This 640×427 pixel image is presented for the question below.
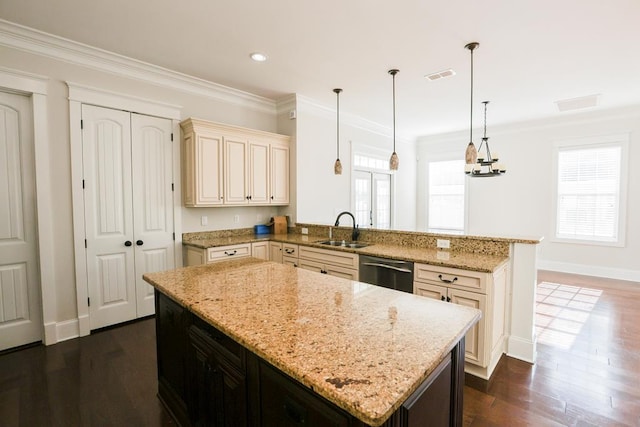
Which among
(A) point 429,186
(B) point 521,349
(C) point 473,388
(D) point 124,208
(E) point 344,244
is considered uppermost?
(A) point 429,186

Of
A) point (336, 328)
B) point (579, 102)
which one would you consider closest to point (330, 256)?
point (336, 328)

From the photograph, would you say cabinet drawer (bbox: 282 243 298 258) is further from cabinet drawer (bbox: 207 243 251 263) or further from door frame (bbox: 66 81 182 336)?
door frame (bbox: 66 81 182 336)

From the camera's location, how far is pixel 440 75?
12.0ft

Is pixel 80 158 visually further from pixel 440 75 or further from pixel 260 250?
pixel 440 75

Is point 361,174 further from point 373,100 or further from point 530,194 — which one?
point 530,194

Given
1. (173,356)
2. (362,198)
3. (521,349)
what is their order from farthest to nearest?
(362,198) < (521,349) < (173,356)

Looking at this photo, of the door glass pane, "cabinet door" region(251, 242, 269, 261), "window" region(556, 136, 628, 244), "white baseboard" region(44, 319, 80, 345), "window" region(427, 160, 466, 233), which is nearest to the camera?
"white baseboard" region(44, 319, 80, 345)

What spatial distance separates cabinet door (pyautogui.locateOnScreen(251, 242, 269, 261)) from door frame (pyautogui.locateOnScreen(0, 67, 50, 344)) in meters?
1.97

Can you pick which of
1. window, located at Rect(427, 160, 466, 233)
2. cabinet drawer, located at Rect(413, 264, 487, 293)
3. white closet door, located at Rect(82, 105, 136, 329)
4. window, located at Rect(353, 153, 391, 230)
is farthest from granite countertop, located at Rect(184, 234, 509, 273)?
window, located at Rect(427, 160, 466, 233)

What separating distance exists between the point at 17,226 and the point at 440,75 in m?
4.69

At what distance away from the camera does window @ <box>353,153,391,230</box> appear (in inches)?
223

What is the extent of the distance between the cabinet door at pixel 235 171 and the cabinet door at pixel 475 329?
9.18ft

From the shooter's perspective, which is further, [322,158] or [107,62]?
[322,158]

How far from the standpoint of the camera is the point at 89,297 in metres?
3.15
